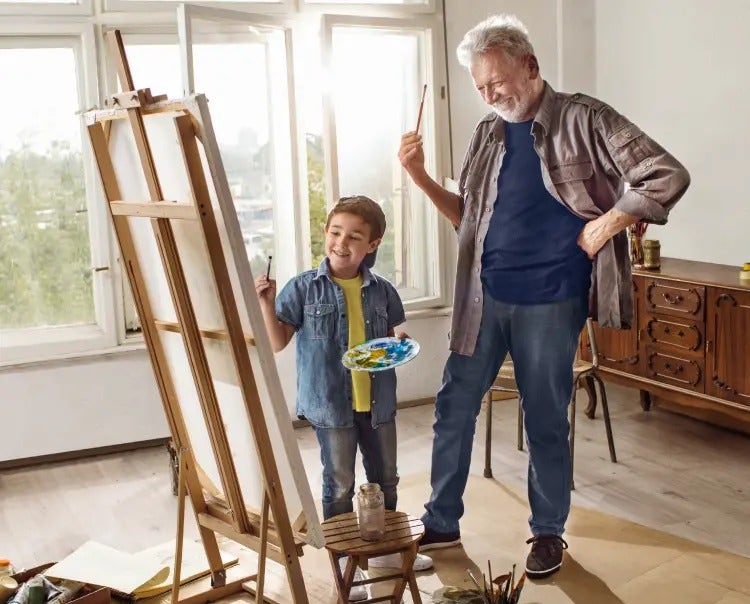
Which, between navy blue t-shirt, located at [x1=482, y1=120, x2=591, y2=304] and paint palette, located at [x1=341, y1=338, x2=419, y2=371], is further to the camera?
navy blue t-shirt, located at [x1=482, y1=120, x2=591, y2=304]

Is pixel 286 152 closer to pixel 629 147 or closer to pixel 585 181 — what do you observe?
pixel 585 181

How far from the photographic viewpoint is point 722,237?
4.86 m

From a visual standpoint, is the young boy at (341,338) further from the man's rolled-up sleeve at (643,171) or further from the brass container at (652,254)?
the brass container at (652,254)

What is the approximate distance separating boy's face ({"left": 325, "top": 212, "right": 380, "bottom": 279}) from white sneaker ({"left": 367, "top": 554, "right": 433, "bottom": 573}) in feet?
2.95

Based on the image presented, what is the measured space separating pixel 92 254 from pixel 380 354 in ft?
7.67

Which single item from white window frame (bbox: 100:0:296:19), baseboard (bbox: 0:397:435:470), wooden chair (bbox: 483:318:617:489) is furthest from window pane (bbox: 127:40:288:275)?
wooden chair (bbox: 483:318:617:489)

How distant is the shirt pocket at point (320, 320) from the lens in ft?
9.36

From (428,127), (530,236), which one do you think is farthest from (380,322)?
(428,127)

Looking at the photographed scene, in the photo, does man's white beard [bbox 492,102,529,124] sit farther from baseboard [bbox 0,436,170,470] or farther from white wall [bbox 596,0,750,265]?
baseboard [bbox 0,436,170,470]

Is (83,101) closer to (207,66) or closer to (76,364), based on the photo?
(207,66)

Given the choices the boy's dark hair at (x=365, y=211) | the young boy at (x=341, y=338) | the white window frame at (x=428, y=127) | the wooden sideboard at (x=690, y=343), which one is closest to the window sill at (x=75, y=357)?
the white window frame at (x=428, y=127)

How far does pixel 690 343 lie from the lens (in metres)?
4.41

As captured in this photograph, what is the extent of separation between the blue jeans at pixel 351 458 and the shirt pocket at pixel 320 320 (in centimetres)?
26

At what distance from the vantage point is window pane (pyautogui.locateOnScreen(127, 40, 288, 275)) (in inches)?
180
